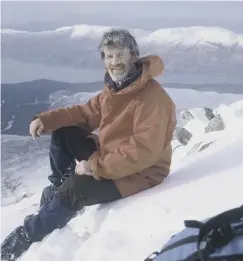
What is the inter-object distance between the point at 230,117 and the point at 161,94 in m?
1.83

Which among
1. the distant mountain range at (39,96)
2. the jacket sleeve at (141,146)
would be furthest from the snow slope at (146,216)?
the distant mountain range at (39,96)

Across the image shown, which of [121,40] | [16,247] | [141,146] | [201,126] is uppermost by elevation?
[121,40]

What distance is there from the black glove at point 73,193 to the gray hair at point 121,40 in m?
0.58

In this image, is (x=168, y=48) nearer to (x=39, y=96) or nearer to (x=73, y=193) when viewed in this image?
(x=39, y=96)

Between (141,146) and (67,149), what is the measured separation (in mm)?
442

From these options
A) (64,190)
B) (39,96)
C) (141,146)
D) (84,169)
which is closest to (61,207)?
(64,190)

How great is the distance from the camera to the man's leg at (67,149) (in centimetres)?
230

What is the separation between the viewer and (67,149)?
231 cm

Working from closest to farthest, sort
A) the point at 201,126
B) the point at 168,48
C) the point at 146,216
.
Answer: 1. the point at 146,216
2. the point at 201,126
3. the point at 168,48

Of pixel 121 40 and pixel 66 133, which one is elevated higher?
pixel 121 40

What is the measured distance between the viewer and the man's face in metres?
2.17

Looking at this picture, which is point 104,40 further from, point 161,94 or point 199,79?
point 199,79

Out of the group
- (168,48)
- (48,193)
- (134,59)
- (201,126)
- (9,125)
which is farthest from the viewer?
(168,48)

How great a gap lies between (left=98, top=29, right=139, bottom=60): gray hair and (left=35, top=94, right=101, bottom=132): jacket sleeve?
298 millimetres
